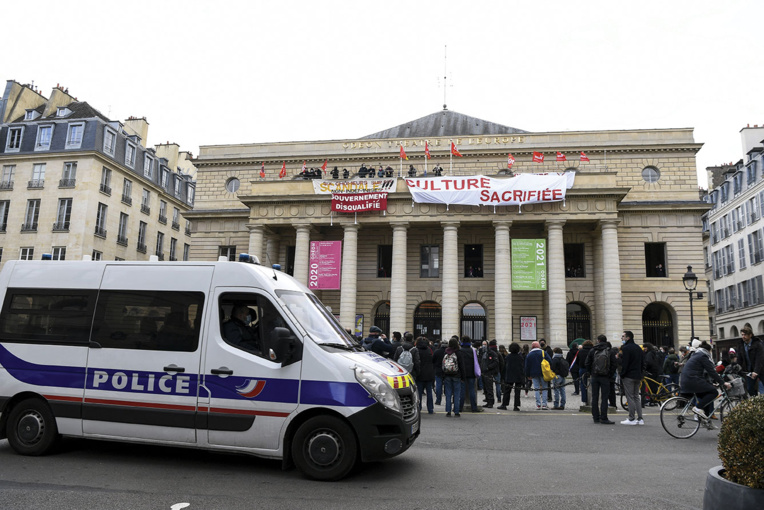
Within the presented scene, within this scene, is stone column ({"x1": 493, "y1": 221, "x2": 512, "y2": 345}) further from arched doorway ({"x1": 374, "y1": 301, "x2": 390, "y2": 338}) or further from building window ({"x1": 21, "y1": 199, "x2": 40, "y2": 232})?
building window ({"x1": 21, "y1": 199, "x2": 40, "y2": 232})

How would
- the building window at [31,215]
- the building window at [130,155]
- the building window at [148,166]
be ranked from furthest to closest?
1. the building window at [148,166]
2. the building window at [130,155]
3. the building window at [31,215]

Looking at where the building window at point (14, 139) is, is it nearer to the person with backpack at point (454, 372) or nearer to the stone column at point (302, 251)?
the stone column at point (302, 251)

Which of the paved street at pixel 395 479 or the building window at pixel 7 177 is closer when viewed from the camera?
the paved street at pixel 395 479

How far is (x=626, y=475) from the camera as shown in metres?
6.38

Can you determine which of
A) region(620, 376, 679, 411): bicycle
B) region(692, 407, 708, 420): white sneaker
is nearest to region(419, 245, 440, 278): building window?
region(620, 376, 679, 411): bicycle

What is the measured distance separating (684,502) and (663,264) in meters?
29.1

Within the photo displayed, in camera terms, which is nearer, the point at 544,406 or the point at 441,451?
the point at 441,451

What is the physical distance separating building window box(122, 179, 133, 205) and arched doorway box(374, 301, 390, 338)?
803 inches

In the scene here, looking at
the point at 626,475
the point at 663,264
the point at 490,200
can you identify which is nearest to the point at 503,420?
the point at 626,475

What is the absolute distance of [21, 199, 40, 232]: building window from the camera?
35.1 metres

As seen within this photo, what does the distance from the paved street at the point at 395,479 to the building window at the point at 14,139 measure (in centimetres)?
3739

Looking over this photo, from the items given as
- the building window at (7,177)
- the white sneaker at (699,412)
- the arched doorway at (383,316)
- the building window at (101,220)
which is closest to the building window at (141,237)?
the building window at (101,220)

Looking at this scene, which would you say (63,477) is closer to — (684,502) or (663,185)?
(684,502)

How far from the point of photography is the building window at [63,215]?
34.7 metres
